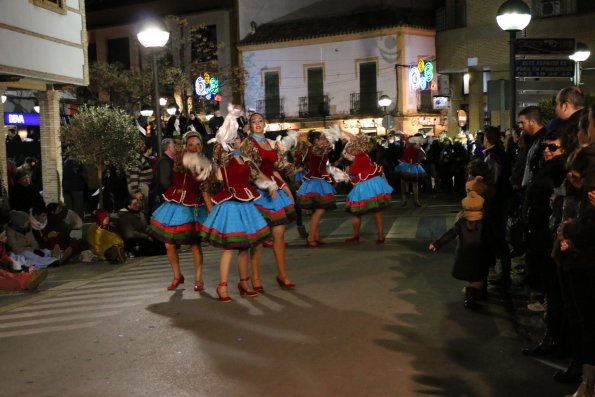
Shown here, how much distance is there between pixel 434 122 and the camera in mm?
41469

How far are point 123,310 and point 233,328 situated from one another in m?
1.56

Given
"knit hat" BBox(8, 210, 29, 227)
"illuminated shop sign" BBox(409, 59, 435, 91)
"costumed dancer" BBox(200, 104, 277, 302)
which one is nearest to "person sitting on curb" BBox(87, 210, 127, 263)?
"knit hat" BBox(8, 210, 29, 227)

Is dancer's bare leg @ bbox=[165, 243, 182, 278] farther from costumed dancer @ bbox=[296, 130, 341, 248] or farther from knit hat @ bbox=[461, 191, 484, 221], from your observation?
costumed dancer @ bbox=[296, 130, 341, 248]

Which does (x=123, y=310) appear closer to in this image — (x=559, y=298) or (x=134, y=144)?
(x=559, y=298)

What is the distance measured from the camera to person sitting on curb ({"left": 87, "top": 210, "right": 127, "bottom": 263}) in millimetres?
11492

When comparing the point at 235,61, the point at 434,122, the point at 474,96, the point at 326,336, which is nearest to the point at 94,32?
the point at 235,61

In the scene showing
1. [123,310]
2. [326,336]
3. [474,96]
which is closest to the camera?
[326,336]

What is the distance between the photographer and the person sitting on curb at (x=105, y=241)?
1149 centimetres

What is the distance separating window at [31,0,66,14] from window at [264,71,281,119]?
2826cm

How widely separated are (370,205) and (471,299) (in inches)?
181

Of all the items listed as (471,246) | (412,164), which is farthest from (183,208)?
(412,164)

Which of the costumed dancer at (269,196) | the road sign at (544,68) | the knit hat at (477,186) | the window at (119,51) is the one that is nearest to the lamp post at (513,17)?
the road sign at (544,68)

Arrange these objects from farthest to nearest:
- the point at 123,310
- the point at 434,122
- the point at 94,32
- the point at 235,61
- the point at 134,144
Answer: the point at 94,32 → the point at 235,61 → the point at 434,122 → the point at 134,144 → the point at 123,310

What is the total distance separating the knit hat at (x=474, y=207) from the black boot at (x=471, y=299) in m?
0.73
